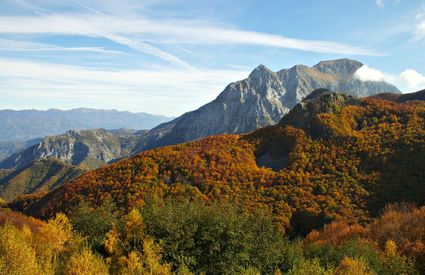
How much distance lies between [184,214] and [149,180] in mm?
54901

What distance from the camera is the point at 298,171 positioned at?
116 meters

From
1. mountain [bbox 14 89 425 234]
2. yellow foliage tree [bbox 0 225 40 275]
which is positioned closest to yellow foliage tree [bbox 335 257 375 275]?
yellow foliage tree [bbox 0 225 40 275]

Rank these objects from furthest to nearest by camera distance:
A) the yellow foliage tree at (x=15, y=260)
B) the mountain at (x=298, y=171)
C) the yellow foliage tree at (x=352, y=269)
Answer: the mountain at (x=298, y=171) < the yellow foliage tree at (x=352, y=269) < the yellow foliage tree at (x=15, y=260)

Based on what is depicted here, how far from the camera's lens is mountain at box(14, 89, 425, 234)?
98500 millimetres

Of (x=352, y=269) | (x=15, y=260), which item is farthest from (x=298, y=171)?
(x=15, y=260)

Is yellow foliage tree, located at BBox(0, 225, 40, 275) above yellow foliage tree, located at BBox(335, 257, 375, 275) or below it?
above

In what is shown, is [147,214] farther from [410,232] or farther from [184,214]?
[410,232]

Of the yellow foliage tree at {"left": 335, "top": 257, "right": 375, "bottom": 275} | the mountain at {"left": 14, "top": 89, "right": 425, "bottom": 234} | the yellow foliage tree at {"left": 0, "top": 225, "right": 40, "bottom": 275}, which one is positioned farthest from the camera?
the mountain at {"left": 14, "top": 89, "right": 425, "bottom": 234}

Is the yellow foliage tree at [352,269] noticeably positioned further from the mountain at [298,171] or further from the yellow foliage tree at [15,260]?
the mountain at [298,171]

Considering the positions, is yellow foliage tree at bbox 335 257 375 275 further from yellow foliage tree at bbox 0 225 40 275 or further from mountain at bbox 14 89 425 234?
mountain at bbox 14 89 425 234

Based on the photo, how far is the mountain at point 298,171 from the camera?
98.5 metres

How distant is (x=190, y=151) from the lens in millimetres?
130750

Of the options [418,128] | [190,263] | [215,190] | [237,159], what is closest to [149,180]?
[215,190]

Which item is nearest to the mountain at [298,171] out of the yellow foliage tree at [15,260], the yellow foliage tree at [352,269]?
the yellow foliage tree at [352,269]
